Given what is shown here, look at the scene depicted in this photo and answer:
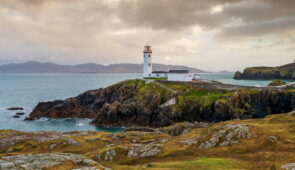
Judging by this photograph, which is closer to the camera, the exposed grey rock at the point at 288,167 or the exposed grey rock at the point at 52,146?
the exposed grey rock at the point at 288,167

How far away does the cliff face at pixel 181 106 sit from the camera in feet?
248

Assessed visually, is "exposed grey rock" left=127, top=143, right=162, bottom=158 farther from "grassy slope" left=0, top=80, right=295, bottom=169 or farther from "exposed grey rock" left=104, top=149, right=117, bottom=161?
"exposed grey rock" left=104, top=149, right=117, bottom=161

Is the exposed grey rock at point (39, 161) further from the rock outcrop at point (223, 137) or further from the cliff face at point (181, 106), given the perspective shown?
the cliff face at point (181, 106)

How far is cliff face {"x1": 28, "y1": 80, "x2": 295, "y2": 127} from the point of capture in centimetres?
7562

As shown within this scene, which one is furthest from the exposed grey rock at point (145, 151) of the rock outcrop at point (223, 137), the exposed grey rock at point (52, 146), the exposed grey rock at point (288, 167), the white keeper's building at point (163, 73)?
the white keeper's building at point (163, 73)

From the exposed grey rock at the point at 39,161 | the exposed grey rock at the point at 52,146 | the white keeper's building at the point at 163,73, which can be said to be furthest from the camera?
the white keeper's building at the point at 163,73

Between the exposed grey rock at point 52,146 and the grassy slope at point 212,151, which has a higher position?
the grassy slope at point 212,151

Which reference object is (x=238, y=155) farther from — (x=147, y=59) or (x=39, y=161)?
(x=147, y=59)

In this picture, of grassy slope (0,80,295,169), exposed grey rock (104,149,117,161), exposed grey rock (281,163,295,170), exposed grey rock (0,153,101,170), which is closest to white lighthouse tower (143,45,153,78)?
grassy slope (0,80,295,169)

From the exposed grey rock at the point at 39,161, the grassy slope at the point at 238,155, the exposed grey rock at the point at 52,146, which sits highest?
the exposed grey rock at the point at 39,161

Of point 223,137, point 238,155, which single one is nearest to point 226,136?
point 223,137

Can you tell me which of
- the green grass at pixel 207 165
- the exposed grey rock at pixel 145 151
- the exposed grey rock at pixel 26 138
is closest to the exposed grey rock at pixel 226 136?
the exposed grey rock at pixel 145 151

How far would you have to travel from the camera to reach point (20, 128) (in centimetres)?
Result: 8156

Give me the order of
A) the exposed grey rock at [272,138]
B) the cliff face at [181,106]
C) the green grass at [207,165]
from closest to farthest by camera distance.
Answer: the green grass at [207,165], the exposed grey rock at [272,138], the cliff face at [181,106]
